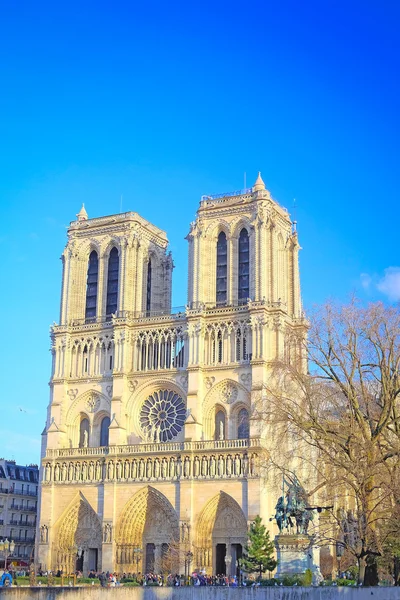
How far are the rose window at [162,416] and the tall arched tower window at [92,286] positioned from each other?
25.9ft

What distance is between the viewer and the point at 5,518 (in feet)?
227

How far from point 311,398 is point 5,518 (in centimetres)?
4424

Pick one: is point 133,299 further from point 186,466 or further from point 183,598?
point 183,598

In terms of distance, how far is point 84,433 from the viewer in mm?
60406

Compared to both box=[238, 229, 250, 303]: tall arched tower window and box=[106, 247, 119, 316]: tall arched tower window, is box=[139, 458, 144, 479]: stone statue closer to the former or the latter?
box=[106, 247, 119, 316]: tall arched tower window

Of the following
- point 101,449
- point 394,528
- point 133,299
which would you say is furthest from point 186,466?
point 394,528

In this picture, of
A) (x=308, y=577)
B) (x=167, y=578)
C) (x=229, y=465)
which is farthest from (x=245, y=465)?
(x=308, y=577)

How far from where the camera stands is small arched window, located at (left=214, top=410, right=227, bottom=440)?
5541 cm

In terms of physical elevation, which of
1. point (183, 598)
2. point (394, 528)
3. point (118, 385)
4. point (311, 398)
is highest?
point (118, 385)

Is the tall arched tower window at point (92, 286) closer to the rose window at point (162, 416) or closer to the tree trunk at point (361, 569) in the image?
the rose window at point (162, 416)

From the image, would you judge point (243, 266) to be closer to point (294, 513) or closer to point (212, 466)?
point (212, 466)

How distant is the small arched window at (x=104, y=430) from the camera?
5966cm

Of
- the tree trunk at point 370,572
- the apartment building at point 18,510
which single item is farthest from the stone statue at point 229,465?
the tree trunk at point 370,572

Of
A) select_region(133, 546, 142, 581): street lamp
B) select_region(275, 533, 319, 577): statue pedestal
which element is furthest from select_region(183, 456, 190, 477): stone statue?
select_region(275, 533, 319, 577): statue pedestal
